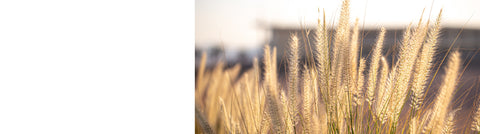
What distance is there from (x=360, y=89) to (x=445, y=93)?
0.18 meters

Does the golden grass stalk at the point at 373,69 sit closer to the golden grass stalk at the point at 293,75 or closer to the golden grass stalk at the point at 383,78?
the golden grass stalk at the point at 383,78

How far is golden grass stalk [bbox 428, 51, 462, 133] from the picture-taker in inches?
33.4

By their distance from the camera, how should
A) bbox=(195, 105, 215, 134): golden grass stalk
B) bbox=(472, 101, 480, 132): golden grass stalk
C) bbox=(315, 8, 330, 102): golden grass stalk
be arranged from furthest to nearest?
bbox=(195, 105, 215, 134): golden grass stalk < bbox=(315, 8, 330, 102): golden grass stalk < bbox=(472, 101, 480, 132): golden grass stalk

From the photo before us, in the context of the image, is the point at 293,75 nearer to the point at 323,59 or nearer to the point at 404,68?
the point at 323,59

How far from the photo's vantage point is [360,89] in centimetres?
90

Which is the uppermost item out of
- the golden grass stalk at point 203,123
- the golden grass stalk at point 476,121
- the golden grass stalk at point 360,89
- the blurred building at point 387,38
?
the blurred building at point 387,38

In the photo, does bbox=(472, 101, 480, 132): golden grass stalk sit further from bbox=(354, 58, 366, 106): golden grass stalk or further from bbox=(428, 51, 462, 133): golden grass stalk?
bbox=(354, 58, 366, 106): golden grass stalk

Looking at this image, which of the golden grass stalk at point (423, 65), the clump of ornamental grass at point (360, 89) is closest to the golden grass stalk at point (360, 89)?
the clump of ornamental grass at point (360, 89)

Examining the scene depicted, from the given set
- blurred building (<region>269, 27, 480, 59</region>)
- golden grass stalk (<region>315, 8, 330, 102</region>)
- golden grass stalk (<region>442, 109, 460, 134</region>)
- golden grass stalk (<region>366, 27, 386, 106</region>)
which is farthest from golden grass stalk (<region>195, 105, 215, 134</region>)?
golden grass stalk (<region>442, 109, 460, 134</region>)

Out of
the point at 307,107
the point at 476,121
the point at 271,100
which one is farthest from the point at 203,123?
the point at 476,121

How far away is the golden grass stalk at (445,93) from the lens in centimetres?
85
